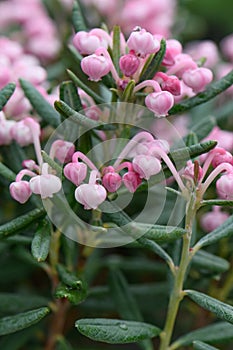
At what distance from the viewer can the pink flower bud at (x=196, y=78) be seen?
1056 mm

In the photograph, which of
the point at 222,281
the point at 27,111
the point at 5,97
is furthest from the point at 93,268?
the point at 5,97

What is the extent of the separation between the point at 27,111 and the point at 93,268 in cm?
38

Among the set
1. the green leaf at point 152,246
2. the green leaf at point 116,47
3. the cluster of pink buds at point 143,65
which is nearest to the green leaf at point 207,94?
the cluster of pink buds at point 143,65

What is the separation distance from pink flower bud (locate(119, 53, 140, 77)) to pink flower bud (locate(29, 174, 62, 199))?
7.7 inches

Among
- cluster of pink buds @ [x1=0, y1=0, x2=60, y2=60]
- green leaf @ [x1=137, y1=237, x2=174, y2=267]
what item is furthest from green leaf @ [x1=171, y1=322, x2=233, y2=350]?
cluster of pink buds @ [x1=0, y1=0, x2=60, y2=60]

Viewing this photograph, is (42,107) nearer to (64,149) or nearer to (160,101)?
(64,149)

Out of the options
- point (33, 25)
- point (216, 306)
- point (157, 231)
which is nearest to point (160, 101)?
point (157, 231)

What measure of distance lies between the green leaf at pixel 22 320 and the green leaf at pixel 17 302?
0.14 metres

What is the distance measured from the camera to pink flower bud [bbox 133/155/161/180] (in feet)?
3.05

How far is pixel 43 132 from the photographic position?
1.30 meters

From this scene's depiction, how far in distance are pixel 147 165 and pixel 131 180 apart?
0.04m

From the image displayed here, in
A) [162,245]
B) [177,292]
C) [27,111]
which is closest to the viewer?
[177,292]

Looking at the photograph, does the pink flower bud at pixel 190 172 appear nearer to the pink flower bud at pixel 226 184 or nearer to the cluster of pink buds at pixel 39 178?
the pink flower bud at pixel 226 184

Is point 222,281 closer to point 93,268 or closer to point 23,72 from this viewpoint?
point 93,268
